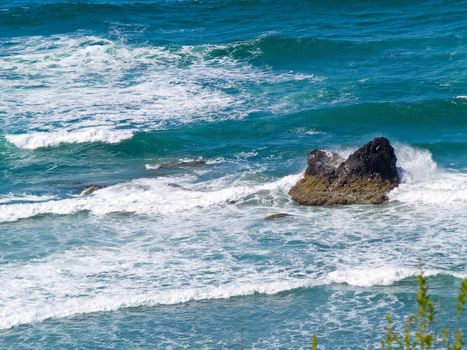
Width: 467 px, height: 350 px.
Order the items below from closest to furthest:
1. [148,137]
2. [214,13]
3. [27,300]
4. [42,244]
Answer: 1. [27,300]
2. [42,244]
3. [148,137]
4. [214,13]

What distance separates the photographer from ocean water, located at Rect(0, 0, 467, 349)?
21.1 meters

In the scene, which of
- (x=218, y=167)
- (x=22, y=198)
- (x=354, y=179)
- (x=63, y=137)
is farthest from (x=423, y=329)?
(x=63, y=137)

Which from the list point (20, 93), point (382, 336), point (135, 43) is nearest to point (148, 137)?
point (20, 93)

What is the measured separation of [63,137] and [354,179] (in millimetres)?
12108

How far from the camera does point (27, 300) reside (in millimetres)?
21812

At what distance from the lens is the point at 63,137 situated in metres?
35.1

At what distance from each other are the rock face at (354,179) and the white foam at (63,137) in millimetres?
9032

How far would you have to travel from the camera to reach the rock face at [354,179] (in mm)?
27547

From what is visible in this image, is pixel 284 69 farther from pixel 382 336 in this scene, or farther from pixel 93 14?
pixel 382 336

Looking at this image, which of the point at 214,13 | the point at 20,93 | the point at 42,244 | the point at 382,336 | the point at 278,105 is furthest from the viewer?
the point at 214,13

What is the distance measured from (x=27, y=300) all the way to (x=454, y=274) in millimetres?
9619

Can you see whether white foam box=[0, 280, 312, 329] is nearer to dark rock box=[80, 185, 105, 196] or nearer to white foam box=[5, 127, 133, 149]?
dark rock box=[80, 185, 105, 196]

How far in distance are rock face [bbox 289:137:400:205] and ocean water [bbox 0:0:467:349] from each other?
20.5 inches

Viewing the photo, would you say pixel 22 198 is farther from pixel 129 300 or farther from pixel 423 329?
pixel 423 329
